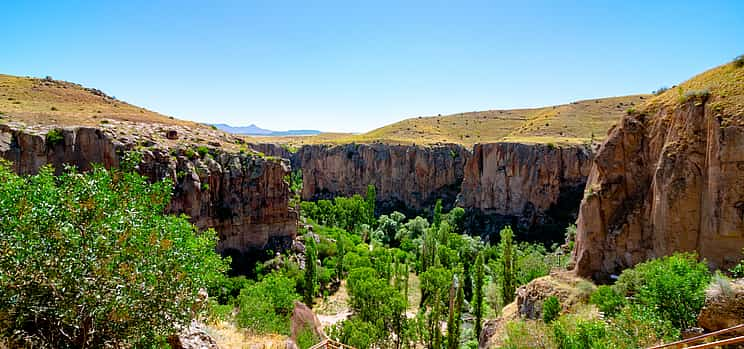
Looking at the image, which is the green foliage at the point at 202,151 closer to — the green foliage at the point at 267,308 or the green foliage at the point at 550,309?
the green foliage at the point at 267,308

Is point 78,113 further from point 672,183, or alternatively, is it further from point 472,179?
point 472,179

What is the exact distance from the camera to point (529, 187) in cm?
6762

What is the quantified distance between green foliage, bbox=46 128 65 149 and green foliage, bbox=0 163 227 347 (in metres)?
32.0

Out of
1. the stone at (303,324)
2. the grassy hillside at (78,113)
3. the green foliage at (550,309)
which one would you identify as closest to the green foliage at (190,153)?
the grassy hillside at (78,113)

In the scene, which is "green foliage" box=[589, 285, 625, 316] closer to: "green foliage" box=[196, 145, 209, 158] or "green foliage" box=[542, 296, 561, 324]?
"green foliage" box=[542, 296, 561, 324]

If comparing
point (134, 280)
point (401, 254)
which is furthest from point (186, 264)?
point (401, 254)

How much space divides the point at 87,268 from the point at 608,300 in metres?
21.4

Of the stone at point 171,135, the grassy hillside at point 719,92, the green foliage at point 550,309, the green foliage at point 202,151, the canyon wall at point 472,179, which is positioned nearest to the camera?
the grassy hillside at point 719,92

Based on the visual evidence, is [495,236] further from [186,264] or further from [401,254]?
[186,264]

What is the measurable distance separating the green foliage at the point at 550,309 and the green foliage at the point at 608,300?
6.36 feet

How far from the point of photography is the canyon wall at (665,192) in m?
18.2

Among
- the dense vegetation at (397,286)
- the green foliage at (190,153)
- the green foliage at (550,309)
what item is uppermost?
the green foliage at (190,153)

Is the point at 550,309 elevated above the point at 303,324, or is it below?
below

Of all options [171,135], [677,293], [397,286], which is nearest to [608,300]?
[677,293]
